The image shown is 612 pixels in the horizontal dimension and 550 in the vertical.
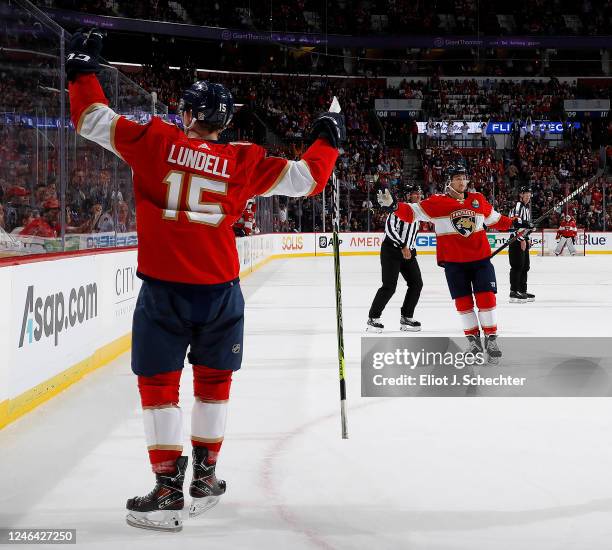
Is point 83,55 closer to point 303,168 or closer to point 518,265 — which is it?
point 303,168

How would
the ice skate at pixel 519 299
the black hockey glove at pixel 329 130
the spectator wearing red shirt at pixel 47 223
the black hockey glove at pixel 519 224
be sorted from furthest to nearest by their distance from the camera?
1. the ice skate at pixel 519 299
2. the black hockey glove at pixel 519 224
3. the spectator wearing red shirt at pixel 47 223
4. the black hockey glove at pixel 329 130

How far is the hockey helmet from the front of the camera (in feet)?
9.50

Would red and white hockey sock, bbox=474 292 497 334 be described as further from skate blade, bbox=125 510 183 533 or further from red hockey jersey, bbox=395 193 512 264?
skate blade, bbox=125 510 183 533

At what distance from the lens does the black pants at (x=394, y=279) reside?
26.7 feet

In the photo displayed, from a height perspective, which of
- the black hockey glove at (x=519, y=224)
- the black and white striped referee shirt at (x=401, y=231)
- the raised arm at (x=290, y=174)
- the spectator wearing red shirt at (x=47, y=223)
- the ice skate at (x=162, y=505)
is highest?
the raised arm at (x=290, y=174)

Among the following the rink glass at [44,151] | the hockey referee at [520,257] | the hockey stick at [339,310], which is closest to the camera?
the hockey stick at [339,310]

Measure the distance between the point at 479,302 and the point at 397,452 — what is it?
106 inches

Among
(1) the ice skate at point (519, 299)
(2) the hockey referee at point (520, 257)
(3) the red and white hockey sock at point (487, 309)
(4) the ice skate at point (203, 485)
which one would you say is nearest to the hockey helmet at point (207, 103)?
(4) the ice skate at point (203, 485)

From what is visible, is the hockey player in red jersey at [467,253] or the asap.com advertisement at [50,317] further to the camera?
the hockey player in red jersey at [467,253]

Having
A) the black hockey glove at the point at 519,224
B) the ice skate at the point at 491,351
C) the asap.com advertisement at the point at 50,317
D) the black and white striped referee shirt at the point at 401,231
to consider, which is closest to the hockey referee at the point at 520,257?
the black and white striped referee shirt at the point at 401,231

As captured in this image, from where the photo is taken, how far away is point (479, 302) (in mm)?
6203

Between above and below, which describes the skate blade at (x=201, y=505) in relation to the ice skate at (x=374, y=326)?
above

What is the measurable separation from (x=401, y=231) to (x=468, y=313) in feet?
6.30

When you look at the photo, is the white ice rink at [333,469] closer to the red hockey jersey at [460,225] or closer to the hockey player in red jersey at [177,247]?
the hockey player in red jersey at [177,247]
